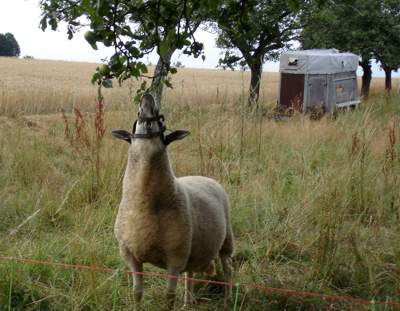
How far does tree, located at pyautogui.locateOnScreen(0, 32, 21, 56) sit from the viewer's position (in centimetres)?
7456

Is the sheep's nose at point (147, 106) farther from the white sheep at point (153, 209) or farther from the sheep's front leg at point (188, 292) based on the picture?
the sheep's front leg at point (188, 292)

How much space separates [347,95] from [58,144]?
39.5ft

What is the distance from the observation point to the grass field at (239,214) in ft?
12.4

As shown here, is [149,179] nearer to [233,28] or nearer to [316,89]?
[233,28]

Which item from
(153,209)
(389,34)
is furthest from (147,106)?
(389,34)

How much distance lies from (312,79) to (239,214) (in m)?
12.3

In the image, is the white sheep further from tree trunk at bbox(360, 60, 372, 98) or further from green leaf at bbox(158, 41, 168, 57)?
tree trunk at bbox(360, 60, 372, 98)

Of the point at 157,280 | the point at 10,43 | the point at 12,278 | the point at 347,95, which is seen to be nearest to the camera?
the point at 12,278

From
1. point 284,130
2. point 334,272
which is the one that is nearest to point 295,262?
point 334,272

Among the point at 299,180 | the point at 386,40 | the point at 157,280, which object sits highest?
the point at 386,40

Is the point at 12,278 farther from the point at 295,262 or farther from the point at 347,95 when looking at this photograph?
the point at 347,95

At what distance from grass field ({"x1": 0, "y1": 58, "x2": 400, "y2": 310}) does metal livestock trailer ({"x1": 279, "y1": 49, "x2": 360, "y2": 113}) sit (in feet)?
27.0

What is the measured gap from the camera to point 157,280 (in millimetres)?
4047

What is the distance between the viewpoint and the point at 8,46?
75.8 meters
